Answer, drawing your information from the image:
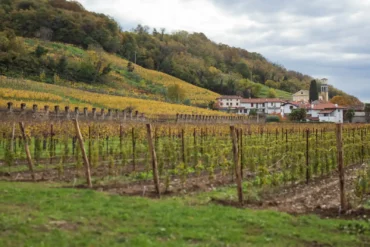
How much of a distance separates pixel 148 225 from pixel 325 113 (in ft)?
305

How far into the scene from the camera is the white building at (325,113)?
9390 cm

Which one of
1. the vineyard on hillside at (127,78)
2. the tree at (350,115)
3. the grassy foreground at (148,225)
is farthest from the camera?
the vineyard on hillside at (127,78)

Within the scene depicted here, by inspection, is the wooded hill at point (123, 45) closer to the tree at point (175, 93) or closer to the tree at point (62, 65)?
the tree at point (62, 65)

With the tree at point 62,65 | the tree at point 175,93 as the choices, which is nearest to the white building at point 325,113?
the tree at point 175,93

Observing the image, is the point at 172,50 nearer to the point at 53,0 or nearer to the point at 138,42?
the point at 138,42

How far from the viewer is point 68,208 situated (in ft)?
34.9

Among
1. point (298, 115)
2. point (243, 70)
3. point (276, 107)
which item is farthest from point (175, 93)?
point (243, 70)

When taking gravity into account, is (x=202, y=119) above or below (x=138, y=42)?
below

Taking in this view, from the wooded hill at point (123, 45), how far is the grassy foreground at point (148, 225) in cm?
7213

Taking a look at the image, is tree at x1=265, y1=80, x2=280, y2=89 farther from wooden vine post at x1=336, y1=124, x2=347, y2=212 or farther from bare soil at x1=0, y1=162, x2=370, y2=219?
wooden vine post at x1=336, y1=124, x2=347, y2=212

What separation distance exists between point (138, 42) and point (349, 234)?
148m

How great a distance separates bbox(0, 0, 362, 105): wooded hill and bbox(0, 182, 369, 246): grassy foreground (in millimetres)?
72129

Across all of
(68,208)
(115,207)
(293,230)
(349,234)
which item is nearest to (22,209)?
(68,208)

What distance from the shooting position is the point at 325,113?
318 feet
